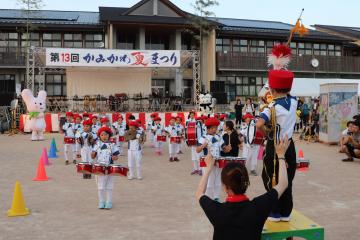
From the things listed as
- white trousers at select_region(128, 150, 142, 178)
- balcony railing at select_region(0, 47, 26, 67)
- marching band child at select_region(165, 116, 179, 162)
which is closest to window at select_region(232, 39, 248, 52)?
balcony railing at select_region(0, 47, 26, 67)

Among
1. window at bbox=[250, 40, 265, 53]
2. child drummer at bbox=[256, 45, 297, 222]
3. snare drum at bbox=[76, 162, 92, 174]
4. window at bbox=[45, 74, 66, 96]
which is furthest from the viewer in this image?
window at bbox=[250, 40, 265, 53]

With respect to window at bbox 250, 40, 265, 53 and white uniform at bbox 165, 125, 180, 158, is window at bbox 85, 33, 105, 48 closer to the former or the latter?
window at bbox 250, 40, 265, 53

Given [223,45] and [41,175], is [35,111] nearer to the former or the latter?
[41,175]

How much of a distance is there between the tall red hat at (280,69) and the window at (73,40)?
30.6 meters

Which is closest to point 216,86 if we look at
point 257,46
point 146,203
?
point 257,46

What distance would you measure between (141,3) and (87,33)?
15.9ft

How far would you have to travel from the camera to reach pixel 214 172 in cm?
838

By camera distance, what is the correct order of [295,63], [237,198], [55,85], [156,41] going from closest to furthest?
[237,198]
[55,85]
[156,41]
[295,63]

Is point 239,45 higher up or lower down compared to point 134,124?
higher up

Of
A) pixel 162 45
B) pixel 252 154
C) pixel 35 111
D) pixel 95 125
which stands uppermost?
pixel 162 45

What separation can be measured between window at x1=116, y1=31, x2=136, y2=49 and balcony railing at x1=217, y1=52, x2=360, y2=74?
6789mm

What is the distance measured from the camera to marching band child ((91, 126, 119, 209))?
7.92m

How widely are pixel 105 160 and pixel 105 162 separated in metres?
Result: 0.04

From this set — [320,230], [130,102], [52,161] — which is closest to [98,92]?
[130,102]
